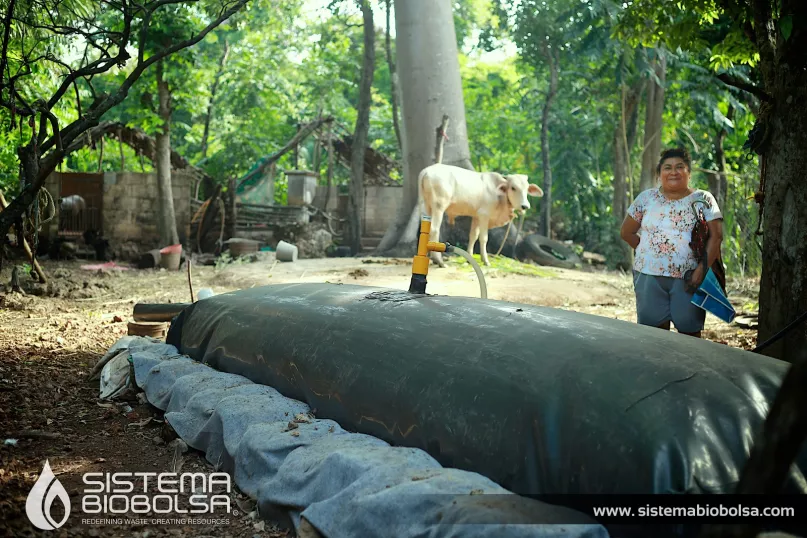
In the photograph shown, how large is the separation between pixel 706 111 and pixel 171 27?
9347 millimetres

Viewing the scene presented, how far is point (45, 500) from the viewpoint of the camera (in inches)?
109

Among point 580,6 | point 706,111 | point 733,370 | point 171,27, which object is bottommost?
point 733,370

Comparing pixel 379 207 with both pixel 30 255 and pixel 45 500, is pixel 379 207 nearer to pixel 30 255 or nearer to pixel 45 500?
pixel 30 255

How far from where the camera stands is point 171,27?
Result: 11883 millimetres

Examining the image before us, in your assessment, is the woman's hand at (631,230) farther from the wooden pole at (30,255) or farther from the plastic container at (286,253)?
the plastic container at (286,253)

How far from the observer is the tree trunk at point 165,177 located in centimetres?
1327

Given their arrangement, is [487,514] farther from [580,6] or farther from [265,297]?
[580,6]

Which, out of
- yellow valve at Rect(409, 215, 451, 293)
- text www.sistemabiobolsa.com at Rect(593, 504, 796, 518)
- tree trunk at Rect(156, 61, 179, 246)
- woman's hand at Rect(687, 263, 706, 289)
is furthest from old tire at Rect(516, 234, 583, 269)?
text www.sistemabiobolsa.com at Rect(593, 504, 796, 518)

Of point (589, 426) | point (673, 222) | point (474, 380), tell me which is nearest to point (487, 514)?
point (589, 426)

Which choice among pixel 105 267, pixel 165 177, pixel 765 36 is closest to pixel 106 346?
pixel 765 36

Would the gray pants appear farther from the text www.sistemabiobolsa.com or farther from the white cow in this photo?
the white cow

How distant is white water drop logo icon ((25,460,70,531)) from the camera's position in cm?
259

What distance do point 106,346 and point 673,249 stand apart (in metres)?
4.48

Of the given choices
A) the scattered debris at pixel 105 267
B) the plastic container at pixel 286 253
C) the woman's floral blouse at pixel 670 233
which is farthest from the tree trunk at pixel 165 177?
the woman's floral blouse at pixel 670 233
